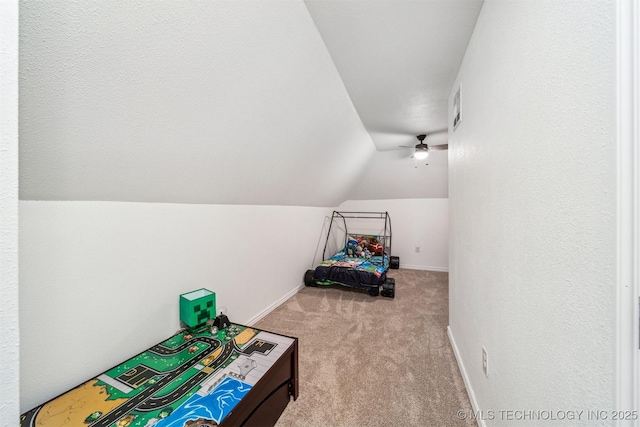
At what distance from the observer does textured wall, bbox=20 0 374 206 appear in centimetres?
82

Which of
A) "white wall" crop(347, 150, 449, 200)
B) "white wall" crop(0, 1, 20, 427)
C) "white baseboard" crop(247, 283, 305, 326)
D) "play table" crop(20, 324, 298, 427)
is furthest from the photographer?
"white wall" crop(347, 150, 449, 200)

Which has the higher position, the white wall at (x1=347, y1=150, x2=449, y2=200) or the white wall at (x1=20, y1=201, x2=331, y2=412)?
the white wall at (x1=347, y1=150, x2=449, y2=200)

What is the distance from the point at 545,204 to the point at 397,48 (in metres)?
1.49

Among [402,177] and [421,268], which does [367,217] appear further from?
[421,268]

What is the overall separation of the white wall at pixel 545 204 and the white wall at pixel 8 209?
52.0 inches

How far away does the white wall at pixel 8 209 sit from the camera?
533 mm

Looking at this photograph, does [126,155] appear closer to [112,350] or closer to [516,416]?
[112,350]

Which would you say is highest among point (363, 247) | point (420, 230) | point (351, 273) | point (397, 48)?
point (397, 48)

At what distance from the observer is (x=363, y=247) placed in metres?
4.64

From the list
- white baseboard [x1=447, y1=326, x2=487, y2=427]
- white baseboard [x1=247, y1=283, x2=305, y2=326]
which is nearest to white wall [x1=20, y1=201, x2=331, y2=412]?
white baseboard [x1=247, y1=283, x2=305, y2=326]

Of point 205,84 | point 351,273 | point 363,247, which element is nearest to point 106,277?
point 205,84

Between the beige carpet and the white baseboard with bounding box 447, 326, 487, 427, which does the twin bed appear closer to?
the beige carpet

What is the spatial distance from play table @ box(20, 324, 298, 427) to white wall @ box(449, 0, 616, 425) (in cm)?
112

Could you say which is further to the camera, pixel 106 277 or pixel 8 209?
pixel 106 277
